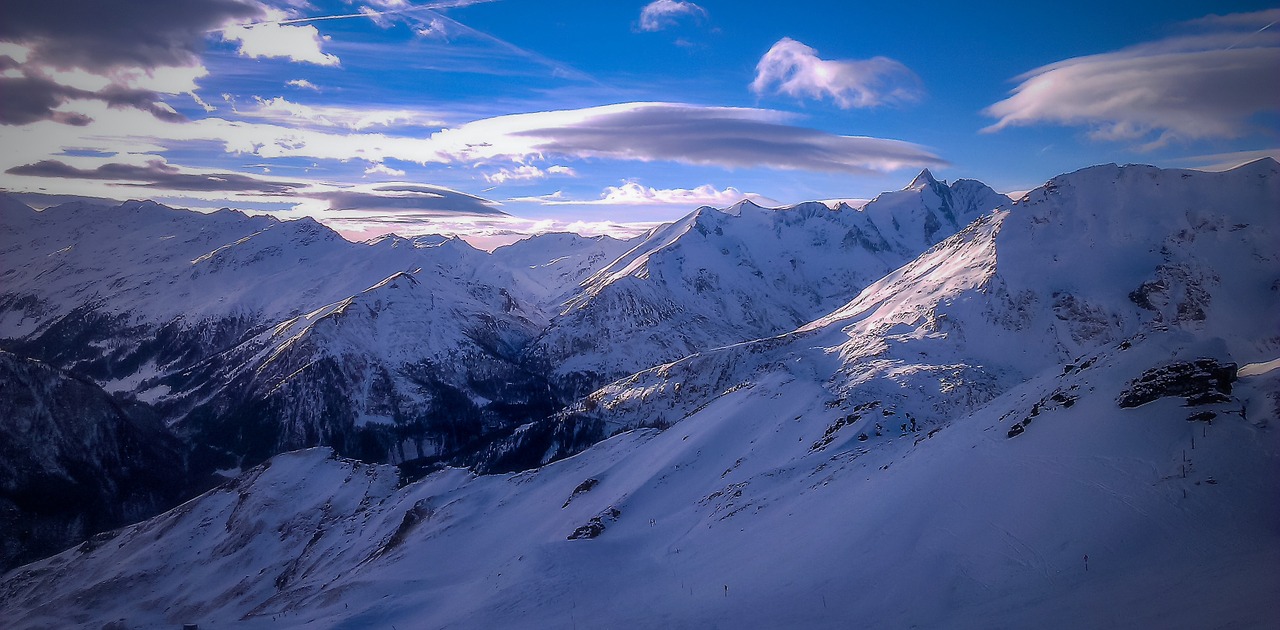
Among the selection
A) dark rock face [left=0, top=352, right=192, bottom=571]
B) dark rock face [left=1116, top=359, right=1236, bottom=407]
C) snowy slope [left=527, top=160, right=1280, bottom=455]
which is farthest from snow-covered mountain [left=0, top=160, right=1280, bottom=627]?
dark rock face [left=0, top=352, right=192, bottom=571]

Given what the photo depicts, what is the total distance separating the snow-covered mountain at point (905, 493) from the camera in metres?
20.7

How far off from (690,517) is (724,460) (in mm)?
16328

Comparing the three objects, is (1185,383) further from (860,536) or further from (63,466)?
(63,466)

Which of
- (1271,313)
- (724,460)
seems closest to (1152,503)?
(724,460)

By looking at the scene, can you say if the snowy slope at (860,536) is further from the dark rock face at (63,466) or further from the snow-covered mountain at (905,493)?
the dark rock face at (63,466)

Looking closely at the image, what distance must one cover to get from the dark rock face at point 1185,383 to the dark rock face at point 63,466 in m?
163

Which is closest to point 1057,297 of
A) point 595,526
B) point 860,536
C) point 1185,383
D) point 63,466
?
point 1185,383

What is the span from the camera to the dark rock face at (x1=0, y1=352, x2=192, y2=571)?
12456cm

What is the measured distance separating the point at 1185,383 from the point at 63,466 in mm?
189628

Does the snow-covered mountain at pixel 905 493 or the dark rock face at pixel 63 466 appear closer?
the snow-covered mountain at pixel 905 493

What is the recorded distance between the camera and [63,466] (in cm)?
13825

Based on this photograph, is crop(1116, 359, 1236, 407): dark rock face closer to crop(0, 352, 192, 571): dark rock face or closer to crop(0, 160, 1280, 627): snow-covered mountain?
crop(0, 160, 1280, 627): snow-covered mountain

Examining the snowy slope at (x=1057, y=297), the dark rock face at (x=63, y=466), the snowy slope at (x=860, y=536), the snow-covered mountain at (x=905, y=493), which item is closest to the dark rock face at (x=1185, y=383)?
the snow-covered mountain at (x=905, y=493)

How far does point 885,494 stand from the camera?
30859 mm
